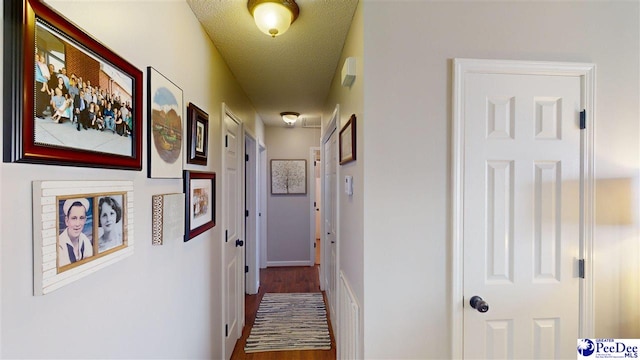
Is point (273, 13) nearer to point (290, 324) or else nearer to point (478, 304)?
point (478, 304)

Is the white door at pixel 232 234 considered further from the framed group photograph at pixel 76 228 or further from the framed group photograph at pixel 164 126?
the framed group photograph at pixel 76 228

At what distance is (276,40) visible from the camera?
1843mm

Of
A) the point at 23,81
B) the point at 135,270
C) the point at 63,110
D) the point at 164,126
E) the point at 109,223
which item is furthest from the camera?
the point at 164,126

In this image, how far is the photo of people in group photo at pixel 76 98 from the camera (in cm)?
66

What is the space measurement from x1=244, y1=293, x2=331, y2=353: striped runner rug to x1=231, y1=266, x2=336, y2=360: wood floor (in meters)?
0.05

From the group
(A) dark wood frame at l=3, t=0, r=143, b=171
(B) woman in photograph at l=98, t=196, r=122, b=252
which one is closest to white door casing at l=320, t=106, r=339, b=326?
(B) woman in photograph at l=98, t=196, r=122, b=252

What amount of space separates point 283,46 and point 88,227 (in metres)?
1.59

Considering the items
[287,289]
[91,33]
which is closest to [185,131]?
[91,33]

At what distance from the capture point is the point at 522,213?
53.3 inches

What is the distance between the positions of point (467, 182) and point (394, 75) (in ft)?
2.02

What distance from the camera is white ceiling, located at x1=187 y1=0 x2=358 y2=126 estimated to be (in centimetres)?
152

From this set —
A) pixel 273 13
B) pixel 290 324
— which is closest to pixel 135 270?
pixel 273 13

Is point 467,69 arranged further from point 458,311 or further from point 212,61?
point 212,61

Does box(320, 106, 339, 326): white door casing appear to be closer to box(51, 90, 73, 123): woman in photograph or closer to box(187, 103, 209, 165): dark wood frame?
box(187, 103, 209, 165): dark wood frame
